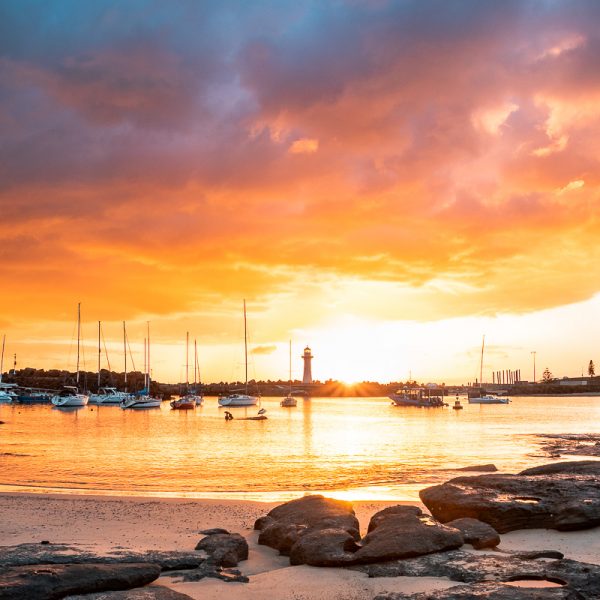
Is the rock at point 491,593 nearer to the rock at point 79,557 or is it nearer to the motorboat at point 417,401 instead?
the rock at point 79,557

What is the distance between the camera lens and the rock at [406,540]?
12.2 metres

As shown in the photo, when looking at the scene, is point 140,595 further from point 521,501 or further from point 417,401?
point 417,401

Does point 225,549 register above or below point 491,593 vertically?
below

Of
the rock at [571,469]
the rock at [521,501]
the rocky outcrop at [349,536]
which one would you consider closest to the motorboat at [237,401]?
the rock at [571,469]

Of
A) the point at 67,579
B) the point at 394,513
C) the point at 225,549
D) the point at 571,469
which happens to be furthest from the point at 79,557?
the point at 571,469

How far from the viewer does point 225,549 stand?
13289 millimetres

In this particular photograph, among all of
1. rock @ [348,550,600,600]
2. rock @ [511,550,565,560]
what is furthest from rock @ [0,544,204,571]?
rock @ [511,550,565,560]

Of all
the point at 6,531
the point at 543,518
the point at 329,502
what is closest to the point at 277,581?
the point at 329,502

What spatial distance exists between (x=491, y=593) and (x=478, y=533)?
4528 millimetres

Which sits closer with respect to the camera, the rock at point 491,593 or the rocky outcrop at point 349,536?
the rock at point 491,593

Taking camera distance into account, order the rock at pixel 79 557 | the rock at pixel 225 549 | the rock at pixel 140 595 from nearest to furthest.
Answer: the rock at pixel 140 595, the rock at pixel 79 557, the rock at pixel 225 549

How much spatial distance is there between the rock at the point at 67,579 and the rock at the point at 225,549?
1.97 metres

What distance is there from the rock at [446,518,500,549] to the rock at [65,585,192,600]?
6.38 meters

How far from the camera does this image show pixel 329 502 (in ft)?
53.7
